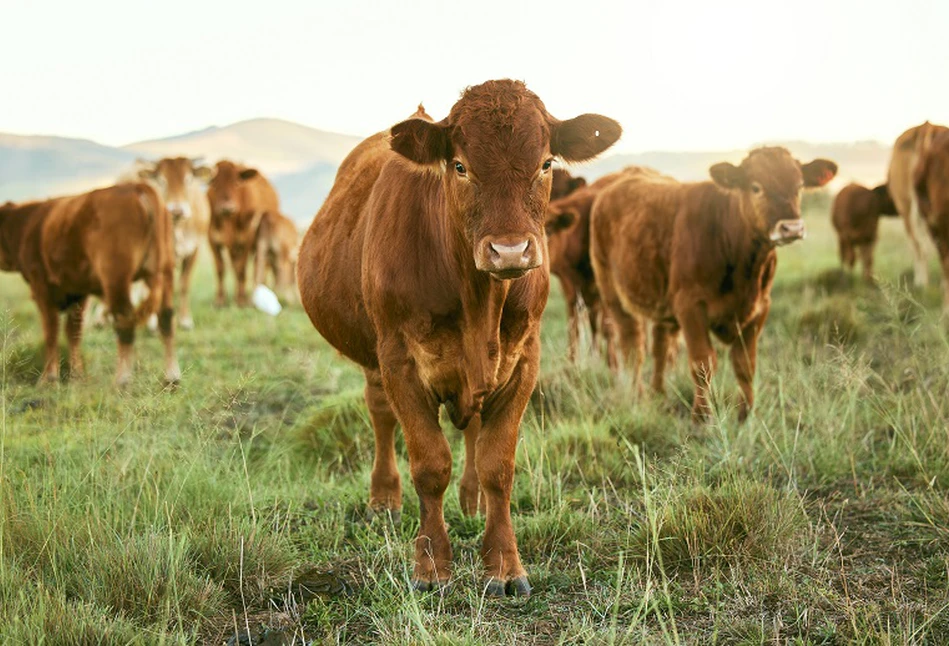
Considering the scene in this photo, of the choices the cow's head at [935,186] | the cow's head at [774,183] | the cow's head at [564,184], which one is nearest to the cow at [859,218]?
the cow's head at [935,186]

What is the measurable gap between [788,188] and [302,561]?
463cm

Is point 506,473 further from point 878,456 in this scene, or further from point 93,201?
point 93,201

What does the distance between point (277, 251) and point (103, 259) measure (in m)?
9.31

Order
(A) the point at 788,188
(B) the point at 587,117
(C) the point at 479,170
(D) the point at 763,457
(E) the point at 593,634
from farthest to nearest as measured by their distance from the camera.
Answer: (A) the point at 788,188 < (D) the point at 763,457 < (B) the point at 587,117 < (C) the point at 479,170 < (E) the point at 593,634

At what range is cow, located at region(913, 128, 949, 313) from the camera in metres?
11.2

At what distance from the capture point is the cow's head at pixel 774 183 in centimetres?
729

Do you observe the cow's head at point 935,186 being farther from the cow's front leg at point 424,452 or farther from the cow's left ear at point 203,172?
the cow's left ear at point 203,172

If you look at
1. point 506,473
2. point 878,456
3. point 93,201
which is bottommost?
point 878,456

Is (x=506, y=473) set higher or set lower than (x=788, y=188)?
lower

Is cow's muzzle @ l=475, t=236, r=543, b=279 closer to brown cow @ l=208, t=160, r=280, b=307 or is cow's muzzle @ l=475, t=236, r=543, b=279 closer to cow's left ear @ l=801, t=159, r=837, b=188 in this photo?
cow's left ear @ l=801, t=159, r=837, b=188

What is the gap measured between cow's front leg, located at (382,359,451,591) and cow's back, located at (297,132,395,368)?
678 mm

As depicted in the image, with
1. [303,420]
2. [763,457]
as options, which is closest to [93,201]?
[303,420]

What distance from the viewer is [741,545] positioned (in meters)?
4.59

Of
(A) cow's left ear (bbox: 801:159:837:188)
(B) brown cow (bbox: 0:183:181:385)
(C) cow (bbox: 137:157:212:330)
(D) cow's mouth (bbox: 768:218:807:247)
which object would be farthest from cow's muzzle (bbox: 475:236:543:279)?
(C) cow (bbox: 137:157:212:330)
